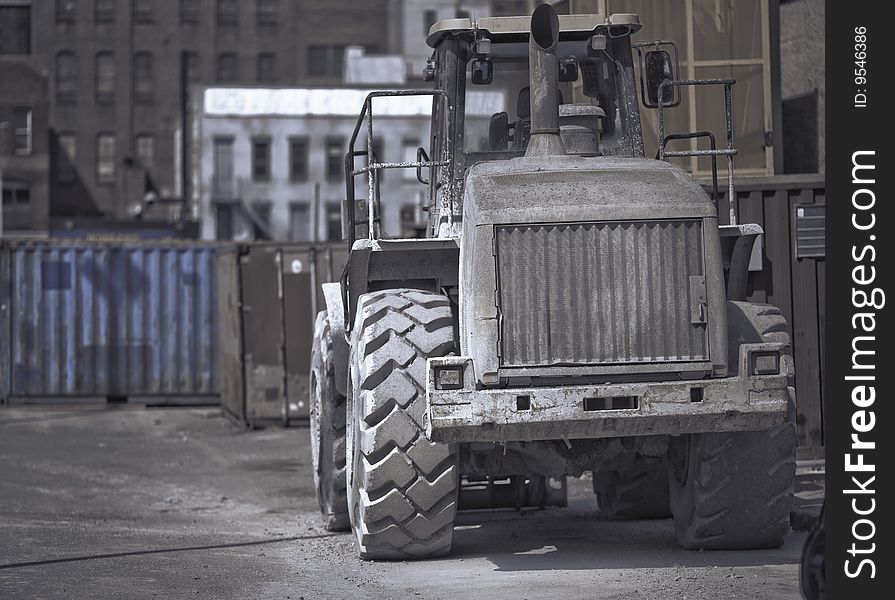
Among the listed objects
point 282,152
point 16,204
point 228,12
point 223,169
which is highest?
point 228,12

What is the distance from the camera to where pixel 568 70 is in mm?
9711

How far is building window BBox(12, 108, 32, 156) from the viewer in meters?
71.0

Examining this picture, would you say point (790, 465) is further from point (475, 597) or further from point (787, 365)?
point (475, 597)

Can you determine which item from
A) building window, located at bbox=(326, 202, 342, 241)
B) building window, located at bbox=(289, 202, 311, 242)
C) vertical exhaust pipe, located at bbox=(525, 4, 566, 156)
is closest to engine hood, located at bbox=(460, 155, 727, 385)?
vertical exhaust pipe, located at bbox=(525, 4, 566, 156)

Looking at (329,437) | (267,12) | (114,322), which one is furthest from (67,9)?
(329,437)

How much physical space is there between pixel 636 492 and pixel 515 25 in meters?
3.54

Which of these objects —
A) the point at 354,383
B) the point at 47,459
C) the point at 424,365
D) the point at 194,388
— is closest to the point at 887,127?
the point at 424,365

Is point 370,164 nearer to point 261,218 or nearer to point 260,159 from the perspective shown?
point 260,159

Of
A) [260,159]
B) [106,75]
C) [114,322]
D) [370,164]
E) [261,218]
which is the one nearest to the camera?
[370,164]

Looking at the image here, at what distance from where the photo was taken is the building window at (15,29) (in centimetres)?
7669

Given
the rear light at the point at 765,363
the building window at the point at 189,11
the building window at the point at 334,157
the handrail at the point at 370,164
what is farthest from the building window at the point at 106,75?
the rear light at the point at 765,363

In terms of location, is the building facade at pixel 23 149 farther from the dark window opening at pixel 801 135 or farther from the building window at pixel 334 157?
the dark window opening at pixel 801 135

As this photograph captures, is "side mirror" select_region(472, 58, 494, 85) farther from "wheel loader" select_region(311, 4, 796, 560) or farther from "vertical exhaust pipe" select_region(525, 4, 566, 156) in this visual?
"vertical exhaust pipe" select_region(525, 4, 566, 156)

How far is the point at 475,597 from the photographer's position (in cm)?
784
